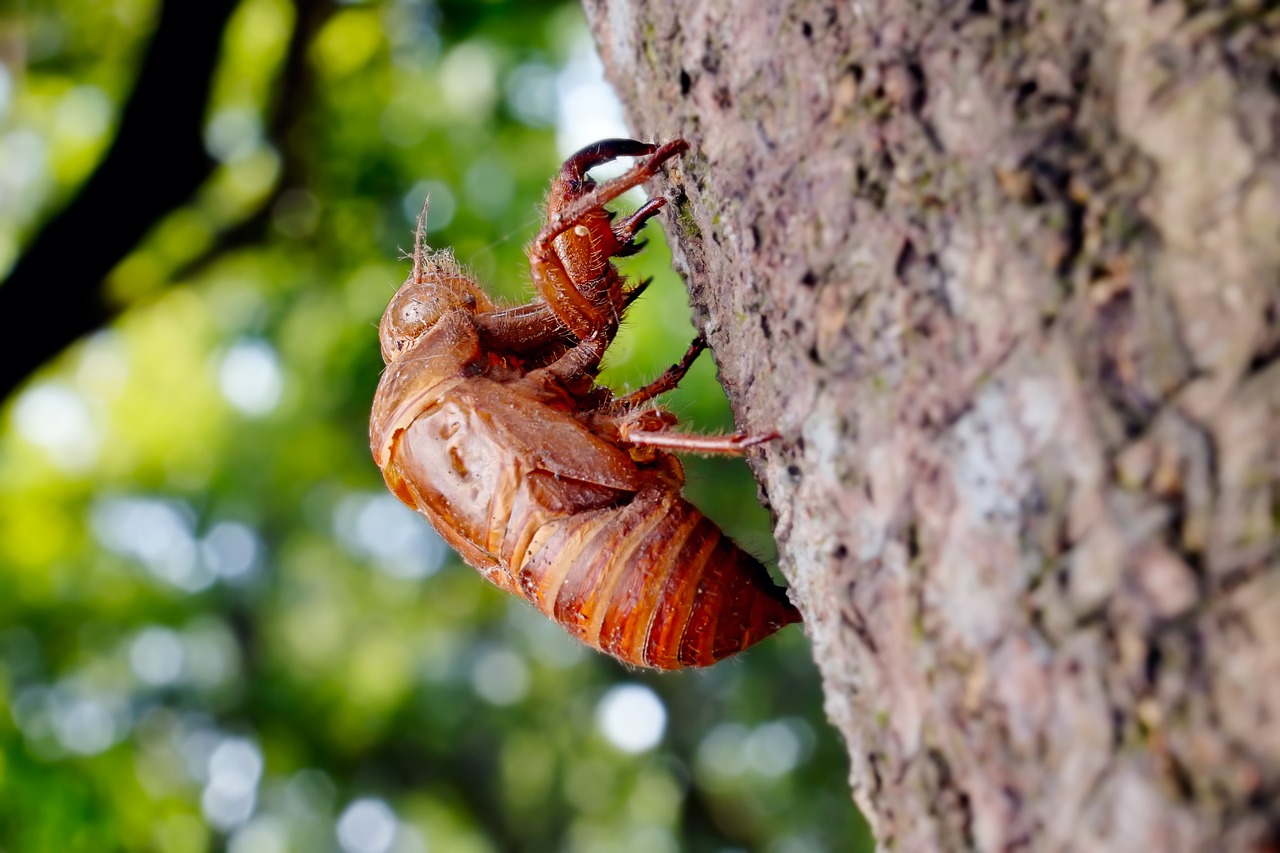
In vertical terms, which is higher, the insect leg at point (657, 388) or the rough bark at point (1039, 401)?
the rough bark at point (1039, 401)

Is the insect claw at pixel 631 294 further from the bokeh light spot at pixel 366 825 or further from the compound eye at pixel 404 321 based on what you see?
the bokeh light spot at pixel 366 825

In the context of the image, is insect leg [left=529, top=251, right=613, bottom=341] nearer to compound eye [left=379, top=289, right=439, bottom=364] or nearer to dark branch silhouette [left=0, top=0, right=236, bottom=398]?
compound eye [left=379, top=289, right=439, bottom=364]

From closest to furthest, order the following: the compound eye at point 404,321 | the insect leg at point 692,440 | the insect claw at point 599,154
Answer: the insect leg at point 692,440 → the insect claw at point 599,154 → the compound eye at point 404,321

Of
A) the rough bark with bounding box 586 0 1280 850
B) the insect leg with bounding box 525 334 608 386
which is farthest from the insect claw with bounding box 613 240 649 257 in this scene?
the rough bark with bounding box 586 0 1280 850

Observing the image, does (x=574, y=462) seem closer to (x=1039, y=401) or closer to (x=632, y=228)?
(x=632, y=228)

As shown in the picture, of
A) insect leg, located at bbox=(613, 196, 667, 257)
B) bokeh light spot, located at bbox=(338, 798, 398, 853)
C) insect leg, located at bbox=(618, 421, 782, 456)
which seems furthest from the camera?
Answer: bokeh light spot, located at bbox=(338, 798, 398, 853)

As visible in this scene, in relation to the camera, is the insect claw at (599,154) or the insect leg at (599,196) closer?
the insect leg at (599,196)

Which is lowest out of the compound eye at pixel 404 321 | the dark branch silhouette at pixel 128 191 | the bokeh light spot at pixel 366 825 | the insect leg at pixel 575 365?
the bokeh light spot at pixel 366 825

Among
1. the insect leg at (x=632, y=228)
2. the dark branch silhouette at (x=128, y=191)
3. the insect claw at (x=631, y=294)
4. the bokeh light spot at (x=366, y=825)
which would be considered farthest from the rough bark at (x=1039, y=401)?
the bokeh light spot at (x=366, y=825)

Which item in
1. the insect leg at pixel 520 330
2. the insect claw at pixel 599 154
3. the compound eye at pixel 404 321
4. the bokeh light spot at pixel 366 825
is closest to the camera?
the insect claw at pixel 599 154
